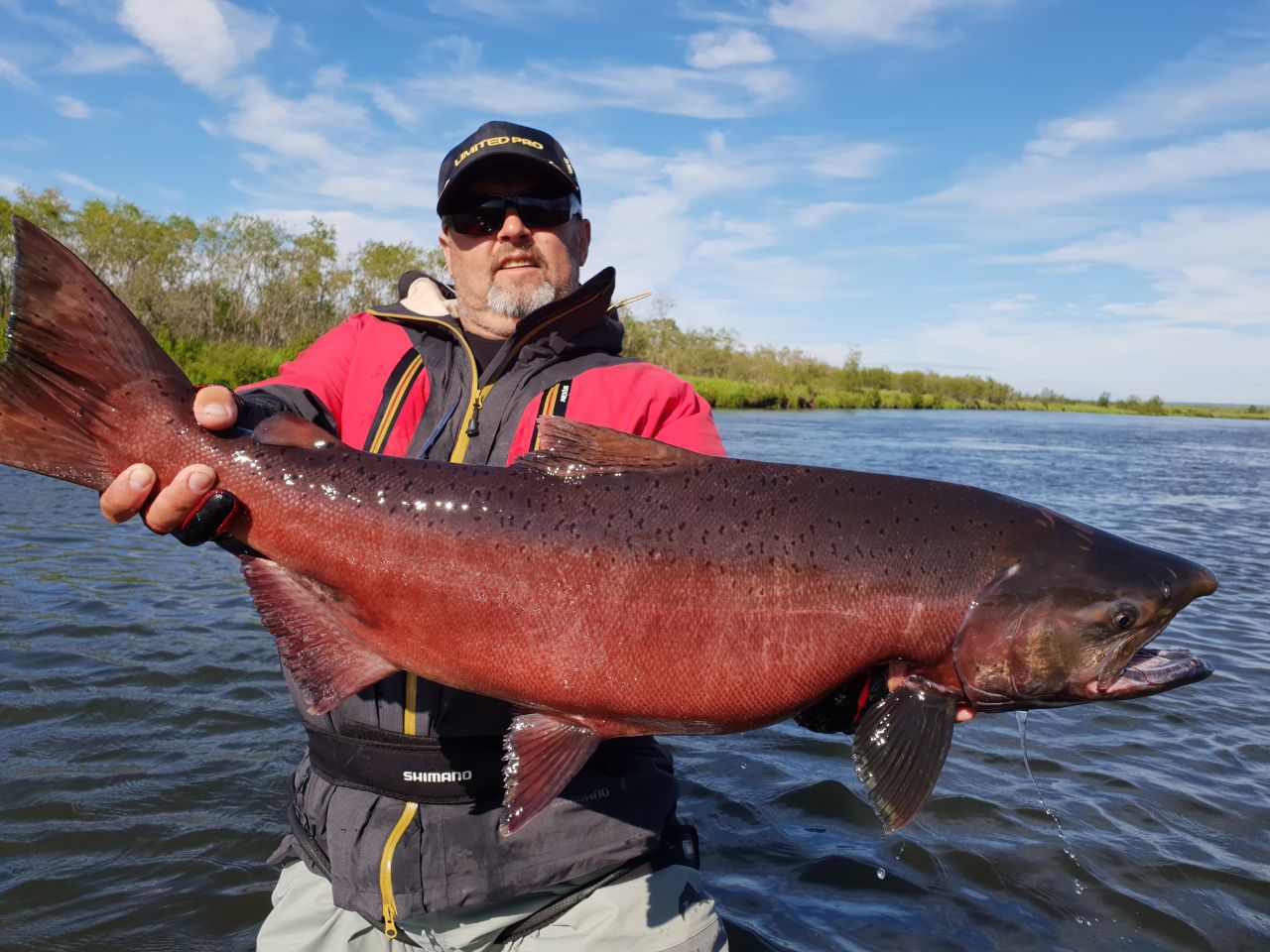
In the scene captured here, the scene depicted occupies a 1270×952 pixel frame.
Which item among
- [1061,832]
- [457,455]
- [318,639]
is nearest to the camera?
[318,639]

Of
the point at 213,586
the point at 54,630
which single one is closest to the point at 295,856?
the point at 54,630

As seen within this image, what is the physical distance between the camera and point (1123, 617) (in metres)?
2.63

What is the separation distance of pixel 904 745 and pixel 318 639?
1798 millimetres

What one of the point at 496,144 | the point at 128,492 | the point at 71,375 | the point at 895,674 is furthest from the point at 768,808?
the point at 71,375

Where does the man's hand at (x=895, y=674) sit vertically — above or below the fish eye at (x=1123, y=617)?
below

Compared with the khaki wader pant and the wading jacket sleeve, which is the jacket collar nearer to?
the wading jacket sleeve

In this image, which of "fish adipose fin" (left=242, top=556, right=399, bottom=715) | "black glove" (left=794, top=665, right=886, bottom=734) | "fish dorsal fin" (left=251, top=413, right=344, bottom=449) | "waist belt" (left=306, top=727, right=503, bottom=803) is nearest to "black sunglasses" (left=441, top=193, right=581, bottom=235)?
"fish dorsal fin" (left=251, top=413, right=344, bottom=449)

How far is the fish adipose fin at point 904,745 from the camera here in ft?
8.43

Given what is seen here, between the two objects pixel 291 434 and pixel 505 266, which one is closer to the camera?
pixel 291 434

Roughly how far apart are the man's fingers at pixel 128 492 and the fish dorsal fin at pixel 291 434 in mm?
332

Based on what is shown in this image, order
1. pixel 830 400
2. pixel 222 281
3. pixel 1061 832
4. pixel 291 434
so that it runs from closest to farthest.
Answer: pixel 291 434
pixel 1061 832
pixel 222 281
pixel 830 400

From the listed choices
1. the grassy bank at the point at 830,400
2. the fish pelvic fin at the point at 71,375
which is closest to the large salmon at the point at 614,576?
the fish pelvic fin at the point at 71,375

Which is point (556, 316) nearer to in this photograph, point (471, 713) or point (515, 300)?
point (515, 300)

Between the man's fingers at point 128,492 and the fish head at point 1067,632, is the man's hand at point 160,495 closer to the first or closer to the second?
the man's fingers at point 128,492
